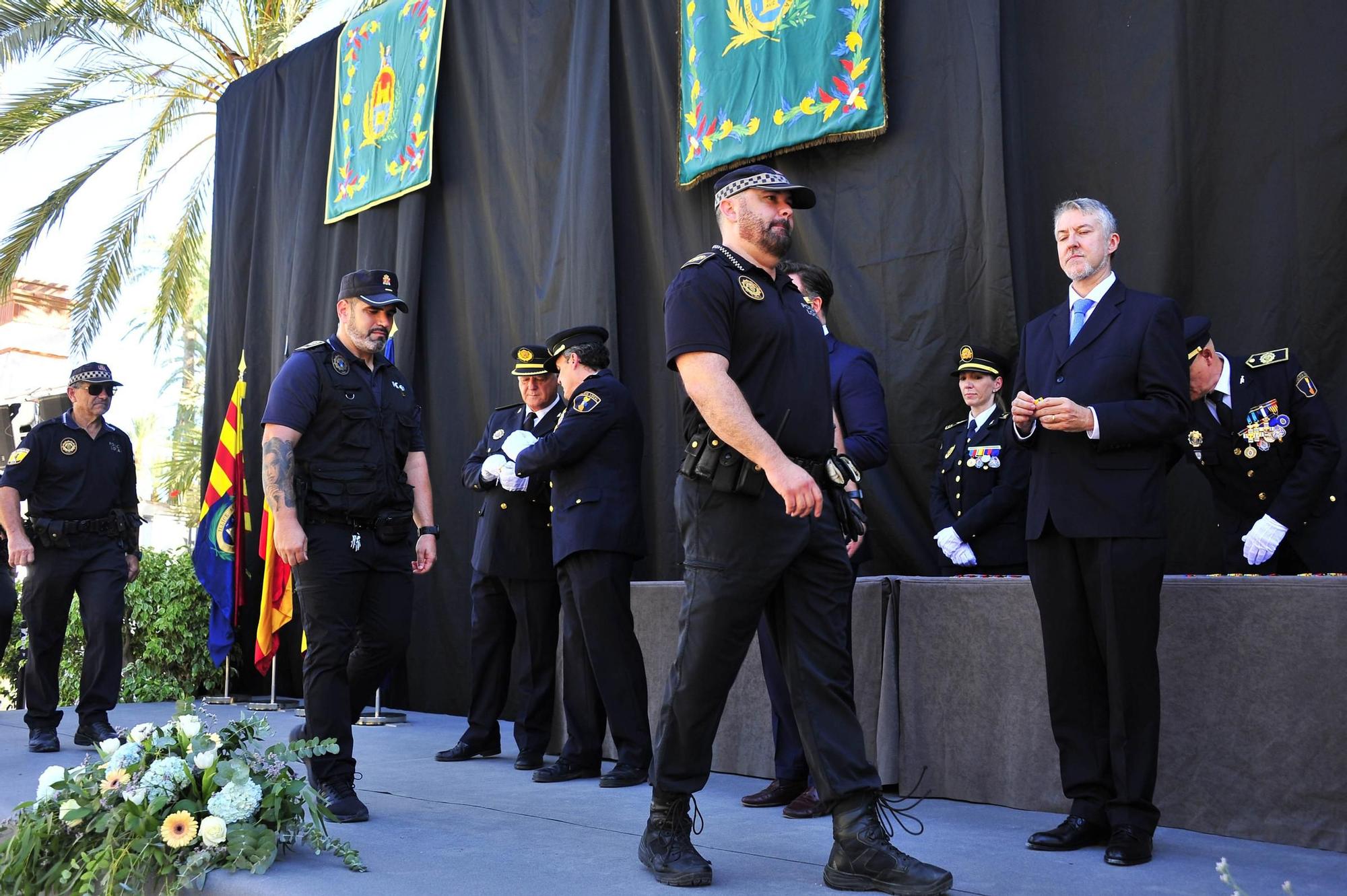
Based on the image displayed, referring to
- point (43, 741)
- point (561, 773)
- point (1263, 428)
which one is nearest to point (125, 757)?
point (561, 773)

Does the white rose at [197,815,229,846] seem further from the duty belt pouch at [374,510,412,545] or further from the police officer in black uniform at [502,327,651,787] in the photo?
the police officer in black uniform at [502,327,651,787]

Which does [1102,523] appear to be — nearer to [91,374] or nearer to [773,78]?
[773,78]

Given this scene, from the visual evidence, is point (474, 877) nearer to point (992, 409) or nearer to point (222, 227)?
point (992, 409)

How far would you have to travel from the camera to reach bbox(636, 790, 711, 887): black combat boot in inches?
115

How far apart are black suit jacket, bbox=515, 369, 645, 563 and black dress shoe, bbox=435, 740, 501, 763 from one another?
1.07 metres

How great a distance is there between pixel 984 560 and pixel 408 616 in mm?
2078

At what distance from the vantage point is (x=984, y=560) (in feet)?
14.9

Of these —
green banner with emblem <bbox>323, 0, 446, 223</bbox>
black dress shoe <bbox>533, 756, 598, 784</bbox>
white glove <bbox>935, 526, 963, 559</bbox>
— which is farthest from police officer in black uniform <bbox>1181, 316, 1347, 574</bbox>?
green banner with emblem <bbox>323, 0, 446, 223</bbox>

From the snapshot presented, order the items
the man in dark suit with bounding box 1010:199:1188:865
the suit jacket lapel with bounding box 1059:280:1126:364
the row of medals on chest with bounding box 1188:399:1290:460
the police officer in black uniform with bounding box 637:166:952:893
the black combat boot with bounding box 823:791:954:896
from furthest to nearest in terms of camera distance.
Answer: the row of medals on chest with bounding box 1188:399:1290:460, the suit jacket lapel with bounding box 1059:280:1126:364, the man in dark suit with bounding box 1010:199:1188:865, the police officer in black uniform with bounding box 637:166:952:893, the black combat boot with bounding box 823:791:954:896

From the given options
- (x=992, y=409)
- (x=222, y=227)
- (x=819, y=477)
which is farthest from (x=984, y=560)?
(x=222, y=227)

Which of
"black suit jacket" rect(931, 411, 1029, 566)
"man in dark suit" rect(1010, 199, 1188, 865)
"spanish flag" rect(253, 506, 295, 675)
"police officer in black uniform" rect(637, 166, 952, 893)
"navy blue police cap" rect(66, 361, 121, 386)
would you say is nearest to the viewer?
"police officer in black uniform" rect(637, 166, 952, 893)

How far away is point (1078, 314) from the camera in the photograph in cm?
345

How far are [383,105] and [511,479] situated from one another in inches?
147

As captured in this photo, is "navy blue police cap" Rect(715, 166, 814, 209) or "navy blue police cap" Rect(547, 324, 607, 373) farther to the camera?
A: "navy blue police cap" Rect(547, 324, 607, 373)
